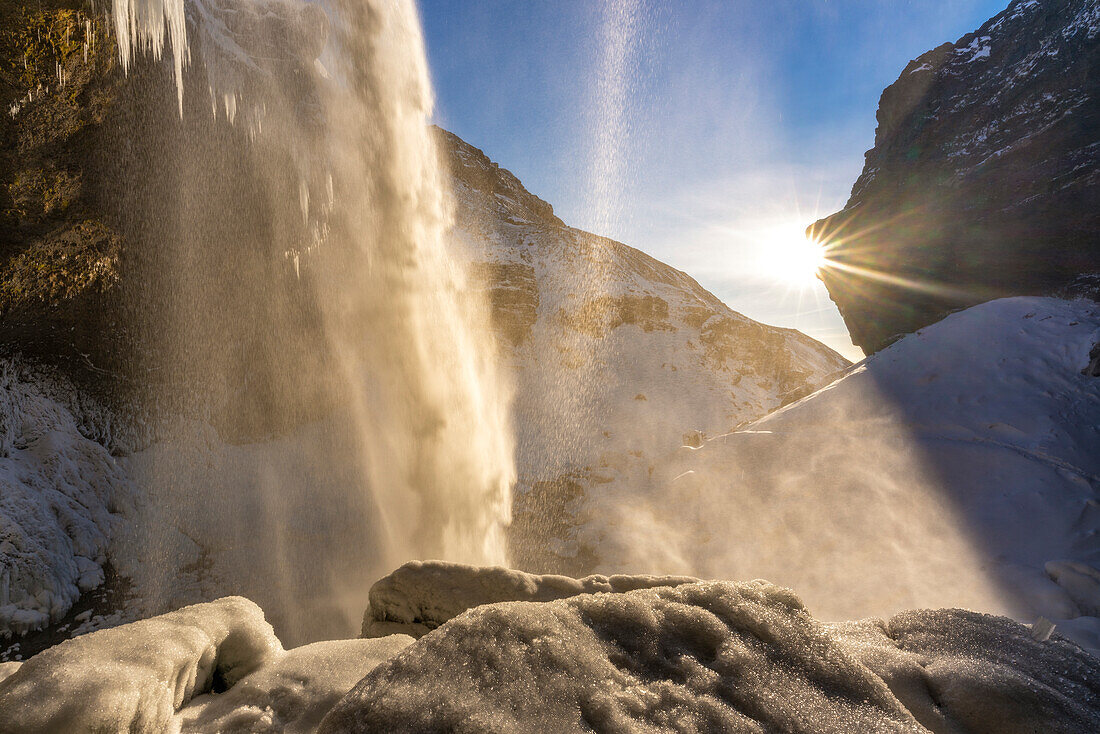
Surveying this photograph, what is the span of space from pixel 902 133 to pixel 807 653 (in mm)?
29834

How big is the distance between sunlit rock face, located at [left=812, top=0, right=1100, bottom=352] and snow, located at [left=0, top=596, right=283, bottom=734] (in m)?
20.9

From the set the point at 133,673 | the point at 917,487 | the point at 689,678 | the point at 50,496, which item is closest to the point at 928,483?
the point at 917,487

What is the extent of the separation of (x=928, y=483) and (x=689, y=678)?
8086 millimetres

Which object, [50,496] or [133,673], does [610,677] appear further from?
[50,496]

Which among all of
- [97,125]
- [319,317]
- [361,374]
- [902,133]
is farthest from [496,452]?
[902,133]

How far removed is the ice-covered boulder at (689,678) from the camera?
1320mm

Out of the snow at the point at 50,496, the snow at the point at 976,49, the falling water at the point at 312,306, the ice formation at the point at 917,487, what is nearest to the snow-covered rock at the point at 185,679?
the ice formation at the point at 917,487

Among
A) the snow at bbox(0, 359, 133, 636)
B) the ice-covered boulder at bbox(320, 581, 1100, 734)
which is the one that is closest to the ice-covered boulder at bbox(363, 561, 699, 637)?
the ice-covered boulder at bbox(320, 581, 1100, 734)

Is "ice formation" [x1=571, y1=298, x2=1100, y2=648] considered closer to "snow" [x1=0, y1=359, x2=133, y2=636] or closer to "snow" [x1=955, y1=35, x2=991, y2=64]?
"snow" [x1=0, y1=359, x2=133, y2=636]

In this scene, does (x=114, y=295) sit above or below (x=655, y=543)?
above

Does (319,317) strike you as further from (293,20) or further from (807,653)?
(807,653)

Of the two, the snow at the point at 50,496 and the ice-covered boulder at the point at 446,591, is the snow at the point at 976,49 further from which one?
the snow at the point at 50,496

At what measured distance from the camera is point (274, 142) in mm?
13906

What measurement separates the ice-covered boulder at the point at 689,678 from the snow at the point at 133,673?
1.28 m
